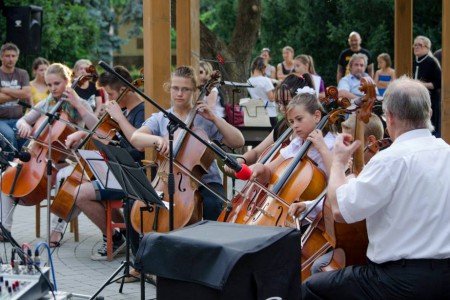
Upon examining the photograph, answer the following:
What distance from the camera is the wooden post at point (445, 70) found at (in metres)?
5.60

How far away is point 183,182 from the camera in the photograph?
5.61m

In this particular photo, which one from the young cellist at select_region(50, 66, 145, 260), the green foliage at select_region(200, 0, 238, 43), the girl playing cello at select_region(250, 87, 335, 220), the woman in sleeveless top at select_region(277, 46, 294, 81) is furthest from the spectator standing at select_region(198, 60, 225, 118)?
the green foliage at select_region(200, 0, 238, 43)

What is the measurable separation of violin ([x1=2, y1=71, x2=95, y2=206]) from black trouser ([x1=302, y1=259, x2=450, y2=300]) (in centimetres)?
375

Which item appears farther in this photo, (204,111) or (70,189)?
(70,189)

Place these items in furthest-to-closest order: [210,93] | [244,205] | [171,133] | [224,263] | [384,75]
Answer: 1. [384,75]
2. [210,93]
3. [244,205]
4. [171,133]
5. [224,263]

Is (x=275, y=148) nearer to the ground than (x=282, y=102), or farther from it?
nearer to the ground

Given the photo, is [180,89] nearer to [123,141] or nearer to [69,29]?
[123,141]

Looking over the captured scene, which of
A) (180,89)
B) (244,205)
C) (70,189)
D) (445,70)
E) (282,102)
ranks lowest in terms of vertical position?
(70,189)

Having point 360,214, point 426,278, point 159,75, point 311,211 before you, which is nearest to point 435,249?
point 426,278

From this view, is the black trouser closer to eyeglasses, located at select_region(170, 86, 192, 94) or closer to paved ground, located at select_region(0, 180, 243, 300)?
paved ground, located at select_region(0, 180, 243, 300)

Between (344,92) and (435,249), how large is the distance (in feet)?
24.0

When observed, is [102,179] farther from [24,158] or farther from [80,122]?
[80,122]

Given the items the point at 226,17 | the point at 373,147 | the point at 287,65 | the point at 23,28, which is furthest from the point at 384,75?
the point at 226,17

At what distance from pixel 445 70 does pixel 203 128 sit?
178 cm
